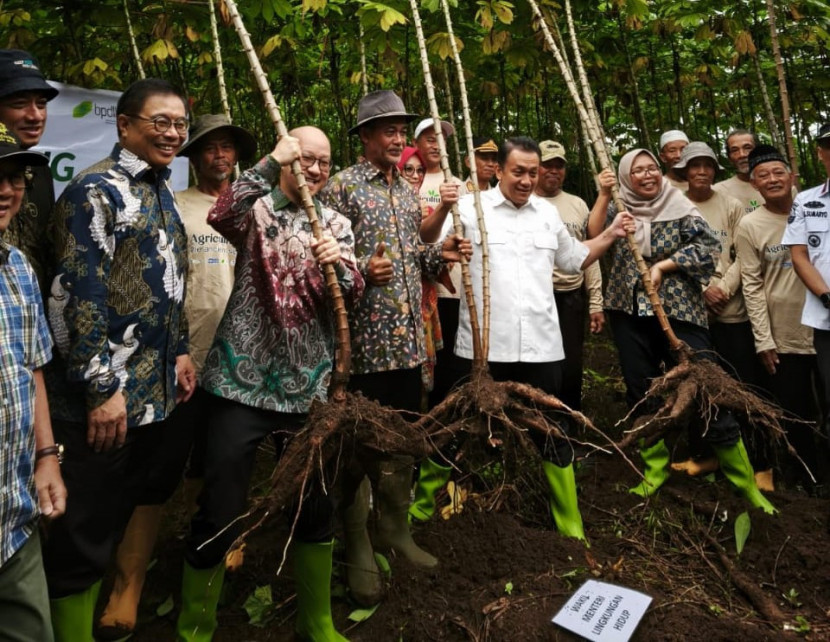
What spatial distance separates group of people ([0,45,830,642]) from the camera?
1798mm

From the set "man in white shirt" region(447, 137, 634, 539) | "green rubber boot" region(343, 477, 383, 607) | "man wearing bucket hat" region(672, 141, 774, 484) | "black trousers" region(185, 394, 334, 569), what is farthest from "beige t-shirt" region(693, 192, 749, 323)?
"black trousers" region(185, 394, 334, 569)

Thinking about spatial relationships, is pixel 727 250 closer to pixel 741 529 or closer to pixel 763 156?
pixel 763 156

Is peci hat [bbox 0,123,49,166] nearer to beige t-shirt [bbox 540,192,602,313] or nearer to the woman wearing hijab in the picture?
the woman wearing hijab

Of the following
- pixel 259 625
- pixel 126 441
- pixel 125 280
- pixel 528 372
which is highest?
pixel 125 280

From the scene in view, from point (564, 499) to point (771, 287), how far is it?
1719 mm

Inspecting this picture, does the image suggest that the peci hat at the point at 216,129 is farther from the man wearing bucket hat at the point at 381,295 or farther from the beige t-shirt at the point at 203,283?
the man wearing bucket hat at the point at 381,295

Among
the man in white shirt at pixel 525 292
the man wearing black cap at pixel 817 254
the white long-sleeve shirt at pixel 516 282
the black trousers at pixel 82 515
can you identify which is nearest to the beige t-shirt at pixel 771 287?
the man wearing black cap at pixel 817 254

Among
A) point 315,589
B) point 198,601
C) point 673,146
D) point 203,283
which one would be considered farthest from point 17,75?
point 673,146

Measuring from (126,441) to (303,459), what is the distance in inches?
21.3

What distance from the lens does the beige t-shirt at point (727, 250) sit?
3723mm

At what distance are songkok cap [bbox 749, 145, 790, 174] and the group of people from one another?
0.02 meters

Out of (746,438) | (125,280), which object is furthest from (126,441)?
(746,438)

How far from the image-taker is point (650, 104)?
842cm

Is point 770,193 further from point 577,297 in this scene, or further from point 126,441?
point 126,441
